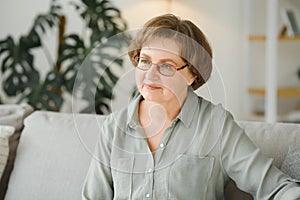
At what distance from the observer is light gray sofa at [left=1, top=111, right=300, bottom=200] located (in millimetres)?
1727

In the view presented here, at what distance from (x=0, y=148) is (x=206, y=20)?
2.50 meters

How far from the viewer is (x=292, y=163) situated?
1547mm

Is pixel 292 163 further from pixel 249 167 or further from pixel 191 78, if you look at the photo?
pixel 191 78

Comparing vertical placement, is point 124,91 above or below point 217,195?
above

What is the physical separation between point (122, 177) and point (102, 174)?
78mm

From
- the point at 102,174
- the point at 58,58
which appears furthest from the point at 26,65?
the point at 102,174

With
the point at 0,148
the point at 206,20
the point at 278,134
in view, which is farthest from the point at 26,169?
the point at 206,20

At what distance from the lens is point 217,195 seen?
1.55 metres

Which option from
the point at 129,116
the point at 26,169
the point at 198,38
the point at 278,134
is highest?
the point at 198,38

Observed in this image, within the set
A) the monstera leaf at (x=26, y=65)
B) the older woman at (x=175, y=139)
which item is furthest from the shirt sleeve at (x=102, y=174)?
the monstera leaf at (x=26, y=65)

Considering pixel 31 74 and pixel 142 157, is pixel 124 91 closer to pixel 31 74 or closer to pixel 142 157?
pixel 142 157

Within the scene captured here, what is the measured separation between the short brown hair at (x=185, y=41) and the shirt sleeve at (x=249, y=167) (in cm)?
16

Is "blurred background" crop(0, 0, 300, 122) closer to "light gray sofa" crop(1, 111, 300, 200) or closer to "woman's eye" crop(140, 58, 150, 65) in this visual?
→ "light gray sofa" crop(1, 111, 300, 200)

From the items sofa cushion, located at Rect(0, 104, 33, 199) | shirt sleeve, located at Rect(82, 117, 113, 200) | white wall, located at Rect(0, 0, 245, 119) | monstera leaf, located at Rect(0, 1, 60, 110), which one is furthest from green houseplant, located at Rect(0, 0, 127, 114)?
shirt sleeve, located at Rect(82, 117, 113, 200)
